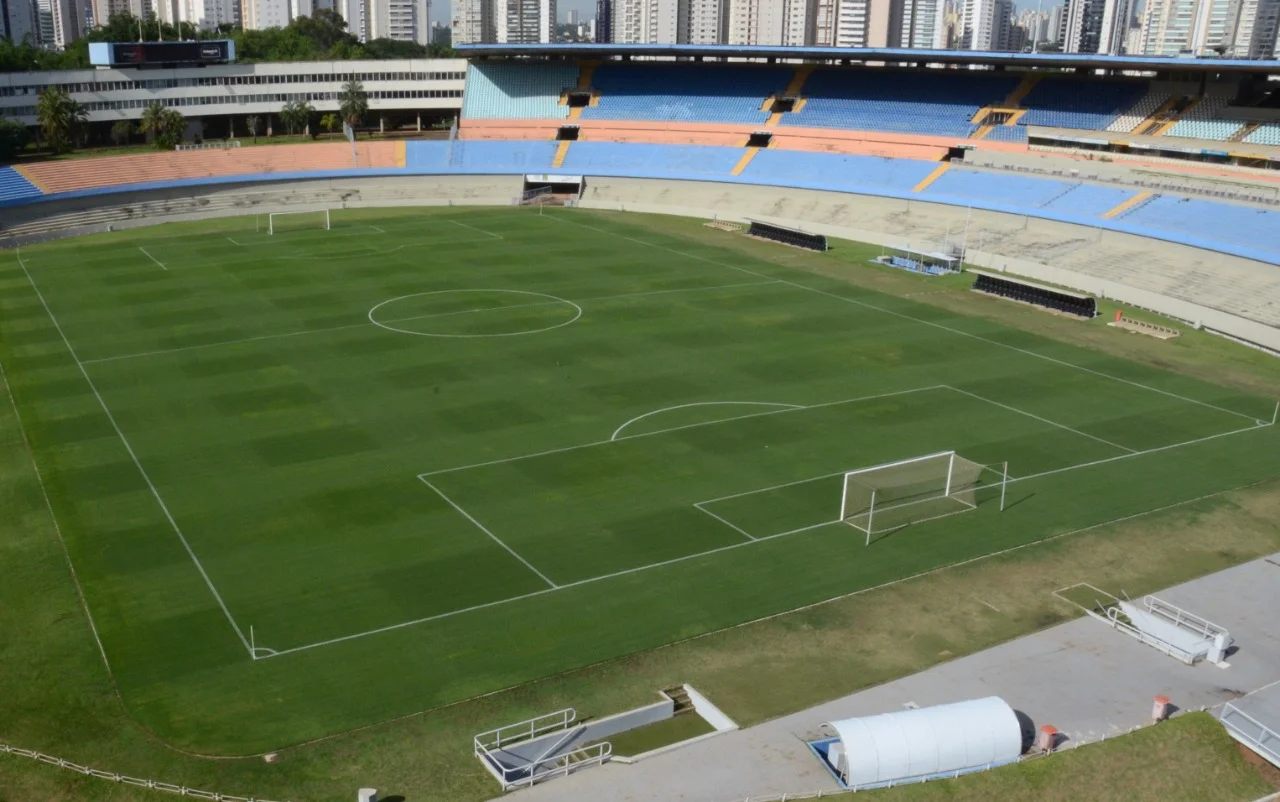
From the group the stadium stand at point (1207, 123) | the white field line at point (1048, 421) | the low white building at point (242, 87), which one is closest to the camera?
the white field line at point (1048, 421)

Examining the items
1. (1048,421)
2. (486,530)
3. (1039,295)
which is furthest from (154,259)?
(1048,421)

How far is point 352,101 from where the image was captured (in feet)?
309

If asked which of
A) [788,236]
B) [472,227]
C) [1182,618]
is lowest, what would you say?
[1182,618]

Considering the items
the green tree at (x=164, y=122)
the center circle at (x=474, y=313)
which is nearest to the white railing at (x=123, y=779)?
the center circle at (x=474, y=313)

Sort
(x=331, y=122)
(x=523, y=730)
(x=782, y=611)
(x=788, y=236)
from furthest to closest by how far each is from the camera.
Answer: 1. (x=331, y=122)
2. (x=788, y=236)
3. (x=782, y=611)
4. (x=523, y=730)

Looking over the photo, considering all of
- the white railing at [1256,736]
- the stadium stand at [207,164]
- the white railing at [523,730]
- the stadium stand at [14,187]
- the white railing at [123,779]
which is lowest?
the white railing at [123,779]

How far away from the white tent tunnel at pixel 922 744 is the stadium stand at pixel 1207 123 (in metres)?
59.0

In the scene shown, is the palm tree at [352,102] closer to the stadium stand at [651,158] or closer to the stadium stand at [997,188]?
the stadium stand at [651,158]

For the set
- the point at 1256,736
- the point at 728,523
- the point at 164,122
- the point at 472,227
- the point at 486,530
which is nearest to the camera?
the point at 1256,736

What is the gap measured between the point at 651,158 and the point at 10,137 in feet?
142

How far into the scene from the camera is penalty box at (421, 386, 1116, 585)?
2750cm

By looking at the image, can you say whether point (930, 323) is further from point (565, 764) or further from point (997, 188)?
point (565, 764)

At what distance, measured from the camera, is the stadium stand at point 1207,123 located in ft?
220

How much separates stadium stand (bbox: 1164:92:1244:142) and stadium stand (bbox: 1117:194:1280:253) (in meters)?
9.84
